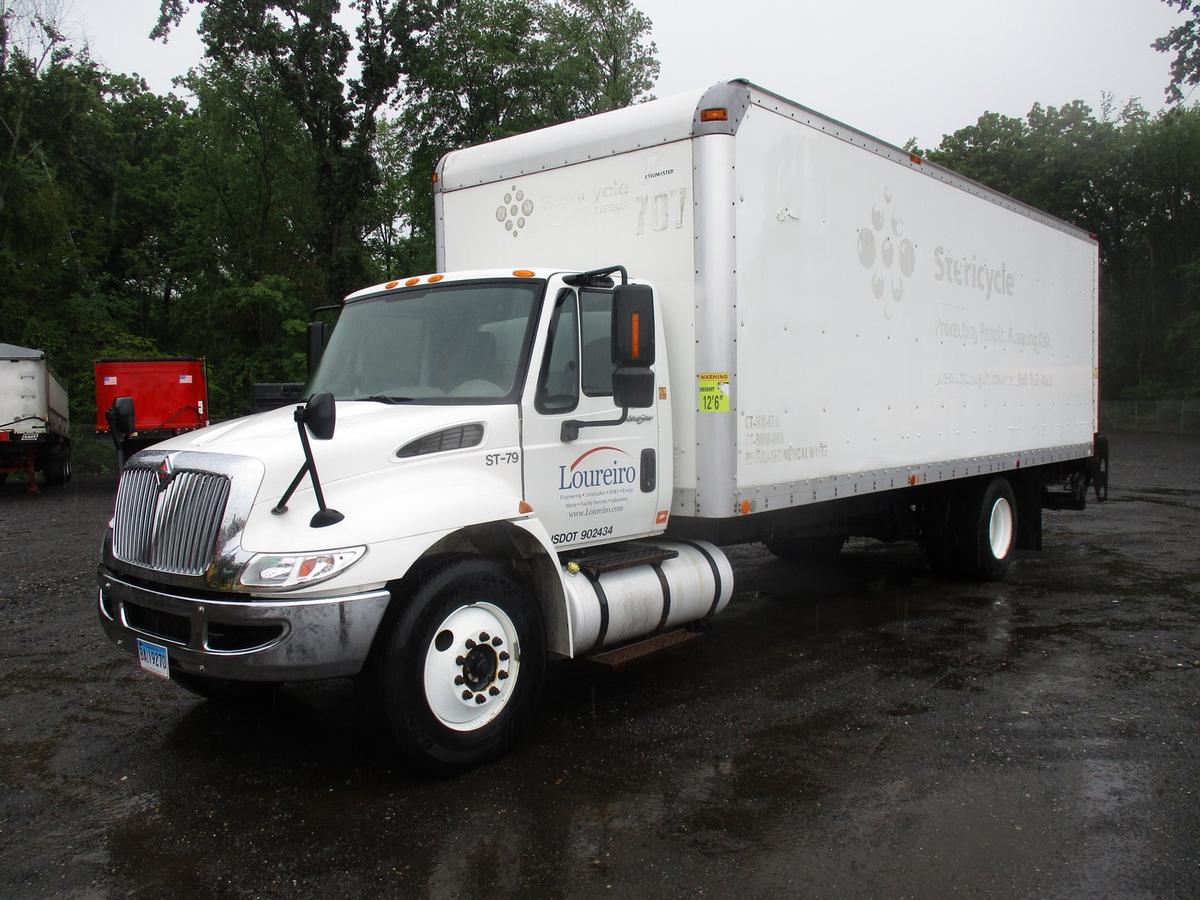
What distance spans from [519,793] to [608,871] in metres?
0.86

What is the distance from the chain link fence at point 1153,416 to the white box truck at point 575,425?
1475 inches

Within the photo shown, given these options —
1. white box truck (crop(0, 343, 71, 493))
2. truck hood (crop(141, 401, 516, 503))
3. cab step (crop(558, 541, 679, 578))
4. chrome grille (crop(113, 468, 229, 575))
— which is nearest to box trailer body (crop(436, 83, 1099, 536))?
cab step (crop(558, 541, 679, 578))

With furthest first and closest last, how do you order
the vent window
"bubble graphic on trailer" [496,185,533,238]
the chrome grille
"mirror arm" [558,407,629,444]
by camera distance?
"bubble graphic on trailer" [496,185,533,238]
"mirror arm" [558,407,629,444]
the vent window
the chrome grille

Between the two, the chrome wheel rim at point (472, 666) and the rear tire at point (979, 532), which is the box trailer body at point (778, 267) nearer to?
the rear tire at point (979, 532)

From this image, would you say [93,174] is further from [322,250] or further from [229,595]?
[229,595]

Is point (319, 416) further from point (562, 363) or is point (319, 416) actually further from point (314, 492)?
point (562, 363)

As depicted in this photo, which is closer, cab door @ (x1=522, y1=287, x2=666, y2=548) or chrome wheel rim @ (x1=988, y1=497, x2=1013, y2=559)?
cab door @ (x1=522, y1=287, x2=666, y2=548)

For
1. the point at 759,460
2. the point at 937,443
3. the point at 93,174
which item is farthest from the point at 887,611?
the point at 93,174

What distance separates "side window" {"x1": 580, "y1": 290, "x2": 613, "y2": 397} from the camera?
5445 millimetres

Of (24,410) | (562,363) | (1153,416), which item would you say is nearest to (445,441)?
(562,363)

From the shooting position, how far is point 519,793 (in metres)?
4.53

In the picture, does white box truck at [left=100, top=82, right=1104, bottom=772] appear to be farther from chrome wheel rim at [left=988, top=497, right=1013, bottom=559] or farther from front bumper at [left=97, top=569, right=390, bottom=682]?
chrome wheel rim at [left=988, top=497, right=1013, bottom=559]

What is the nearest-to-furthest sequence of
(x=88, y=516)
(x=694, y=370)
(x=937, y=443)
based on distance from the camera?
(x=694, y=370) → (x=937, y=443) → (x=88, y=516)

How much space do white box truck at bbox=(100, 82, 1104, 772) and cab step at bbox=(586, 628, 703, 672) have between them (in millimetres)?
36
